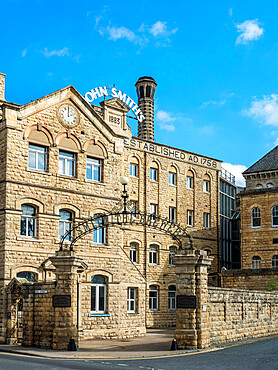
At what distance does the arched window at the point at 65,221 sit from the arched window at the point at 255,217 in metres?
22.5

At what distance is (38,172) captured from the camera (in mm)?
28969

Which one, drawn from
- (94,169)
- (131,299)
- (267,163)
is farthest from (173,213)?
(94,169)

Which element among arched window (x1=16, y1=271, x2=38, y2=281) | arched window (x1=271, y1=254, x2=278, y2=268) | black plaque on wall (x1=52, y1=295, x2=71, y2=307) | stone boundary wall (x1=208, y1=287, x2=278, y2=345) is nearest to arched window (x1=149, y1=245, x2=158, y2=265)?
arched window (x1=271, y1=254, x2=278, y2=268)

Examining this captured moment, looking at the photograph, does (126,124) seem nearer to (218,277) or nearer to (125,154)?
(125,154)

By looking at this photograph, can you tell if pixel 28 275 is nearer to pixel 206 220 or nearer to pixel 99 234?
pixel 99 234

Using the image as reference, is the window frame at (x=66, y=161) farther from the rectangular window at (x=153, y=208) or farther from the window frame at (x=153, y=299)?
the window frame at (x=153, y=299)

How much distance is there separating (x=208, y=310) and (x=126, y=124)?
2083 centimetres

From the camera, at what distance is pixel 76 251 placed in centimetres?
2920

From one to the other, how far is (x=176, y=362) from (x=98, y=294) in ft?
40.4

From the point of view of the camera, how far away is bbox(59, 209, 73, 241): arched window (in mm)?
29891

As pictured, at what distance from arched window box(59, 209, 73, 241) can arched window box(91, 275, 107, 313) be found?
111 inches

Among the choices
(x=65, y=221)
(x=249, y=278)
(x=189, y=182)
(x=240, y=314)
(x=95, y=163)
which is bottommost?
(x=240, y=314)

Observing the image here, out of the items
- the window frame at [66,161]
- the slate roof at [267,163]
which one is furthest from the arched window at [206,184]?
the window frame at [66,161]

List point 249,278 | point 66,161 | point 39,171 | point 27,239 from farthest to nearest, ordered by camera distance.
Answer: point 249,278 < point 66,161 < point 39,171 < point 27,239
